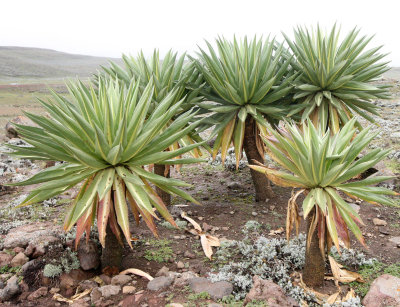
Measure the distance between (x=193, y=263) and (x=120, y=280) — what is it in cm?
96

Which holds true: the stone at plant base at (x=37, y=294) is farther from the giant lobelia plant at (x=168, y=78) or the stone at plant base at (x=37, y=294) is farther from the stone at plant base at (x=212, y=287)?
the giant lobelia plant at (x=168, y=78)

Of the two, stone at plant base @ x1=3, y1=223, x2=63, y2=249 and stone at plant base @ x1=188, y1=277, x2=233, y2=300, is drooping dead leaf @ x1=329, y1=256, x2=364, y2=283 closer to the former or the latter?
stone at plant base @ x1=188, y1=277, x2=233, y2=300

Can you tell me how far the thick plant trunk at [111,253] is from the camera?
3951mm

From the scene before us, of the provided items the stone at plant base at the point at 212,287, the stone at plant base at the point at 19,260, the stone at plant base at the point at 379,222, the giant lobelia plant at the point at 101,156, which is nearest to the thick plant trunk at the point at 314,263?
the stone at plant base at the point at 212,287

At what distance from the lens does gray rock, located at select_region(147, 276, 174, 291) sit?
11.6ft

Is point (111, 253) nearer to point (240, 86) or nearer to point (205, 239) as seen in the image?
point (205, 239)

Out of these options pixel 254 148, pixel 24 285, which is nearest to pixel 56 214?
pixel 24 285

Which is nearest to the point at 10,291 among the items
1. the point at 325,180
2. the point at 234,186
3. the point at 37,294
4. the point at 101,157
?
the point at 37,294

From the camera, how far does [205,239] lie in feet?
15.9

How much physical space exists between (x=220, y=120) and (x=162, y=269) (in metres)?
2.55

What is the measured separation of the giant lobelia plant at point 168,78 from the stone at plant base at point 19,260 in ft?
7.31

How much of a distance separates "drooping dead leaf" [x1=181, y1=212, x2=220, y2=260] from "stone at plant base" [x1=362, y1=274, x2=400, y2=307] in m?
1.82

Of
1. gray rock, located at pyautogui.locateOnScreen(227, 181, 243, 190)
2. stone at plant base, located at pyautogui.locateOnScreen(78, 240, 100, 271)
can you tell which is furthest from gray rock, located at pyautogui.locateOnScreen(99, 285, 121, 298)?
gray rock, located at pyautogui.locateOnScreen(227, 181, 243, 190)

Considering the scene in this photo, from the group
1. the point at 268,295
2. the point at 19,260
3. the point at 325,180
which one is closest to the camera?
the point at 268,295
